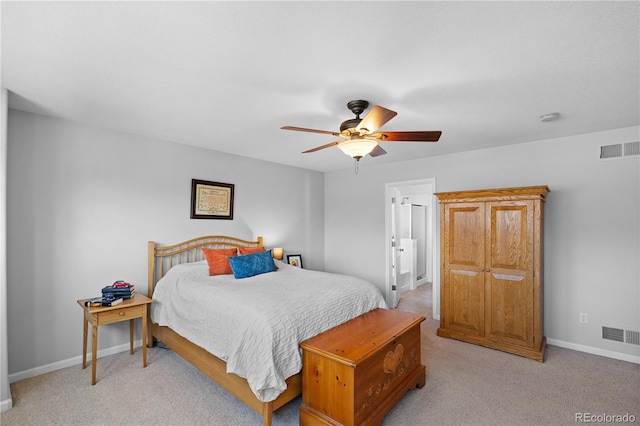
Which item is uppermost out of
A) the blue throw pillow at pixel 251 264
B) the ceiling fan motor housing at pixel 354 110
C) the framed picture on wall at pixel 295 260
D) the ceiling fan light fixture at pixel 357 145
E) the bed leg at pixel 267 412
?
the ceiling fan motor housing at pixel 354 110

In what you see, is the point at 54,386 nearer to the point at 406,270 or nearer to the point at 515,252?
the point at 515,252

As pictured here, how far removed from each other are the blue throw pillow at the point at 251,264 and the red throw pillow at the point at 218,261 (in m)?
0.09

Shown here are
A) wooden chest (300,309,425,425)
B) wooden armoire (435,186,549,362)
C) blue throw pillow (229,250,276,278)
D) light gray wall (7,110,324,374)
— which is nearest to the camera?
wooden chest (300,309,425,425)

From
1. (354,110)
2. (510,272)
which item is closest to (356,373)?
(354,110)

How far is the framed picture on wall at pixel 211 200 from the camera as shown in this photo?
4.06m

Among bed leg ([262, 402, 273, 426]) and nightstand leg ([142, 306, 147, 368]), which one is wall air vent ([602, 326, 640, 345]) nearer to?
bed leg ([262, 402, 273, 426])

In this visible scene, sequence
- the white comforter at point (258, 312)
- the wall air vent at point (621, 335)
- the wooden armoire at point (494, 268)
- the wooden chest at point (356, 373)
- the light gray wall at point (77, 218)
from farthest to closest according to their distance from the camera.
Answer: the wooden armoire at point (494, 268)
the wall air vent at point (621, 335)
the light gray wall at point (77, 218)
the white comforter at point (258, 312)
the wooden chest at point (356, 373)

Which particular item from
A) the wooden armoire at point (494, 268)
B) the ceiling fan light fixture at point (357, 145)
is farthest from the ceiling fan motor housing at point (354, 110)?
the wooden armoire at point (494, 268)

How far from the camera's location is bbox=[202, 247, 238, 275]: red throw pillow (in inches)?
141

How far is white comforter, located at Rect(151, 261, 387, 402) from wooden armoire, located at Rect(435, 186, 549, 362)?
4.09 ft

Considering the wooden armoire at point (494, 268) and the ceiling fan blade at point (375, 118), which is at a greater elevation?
the ceiling fan blade at point (375, 118)

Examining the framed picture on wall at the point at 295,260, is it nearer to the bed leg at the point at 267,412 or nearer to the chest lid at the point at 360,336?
the chest lid at the point at 360,336

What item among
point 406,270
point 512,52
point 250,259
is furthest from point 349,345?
point 406,270

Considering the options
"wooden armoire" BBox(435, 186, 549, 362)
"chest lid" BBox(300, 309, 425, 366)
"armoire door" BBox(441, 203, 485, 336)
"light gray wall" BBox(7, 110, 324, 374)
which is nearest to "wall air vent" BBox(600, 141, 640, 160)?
"wooden armoire" BBox(435, 186, 549, 362)
